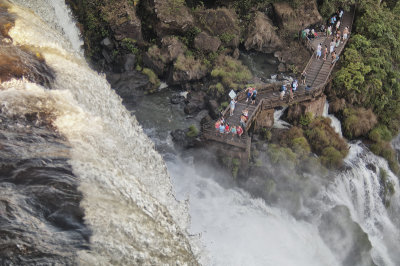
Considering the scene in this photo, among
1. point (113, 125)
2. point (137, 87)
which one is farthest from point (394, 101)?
point (113, 125)

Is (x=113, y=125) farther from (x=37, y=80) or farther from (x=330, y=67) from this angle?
(x=330, y=67)

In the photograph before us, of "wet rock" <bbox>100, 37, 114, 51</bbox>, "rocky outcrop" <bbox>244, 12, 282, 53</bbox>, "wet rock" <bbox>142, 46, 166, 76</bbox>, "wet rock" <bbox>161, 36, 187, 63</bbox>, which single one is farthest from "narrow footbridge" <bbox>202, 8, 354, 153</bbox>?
"wet rock" <bbox>100, 37, 114, 51</bbox>

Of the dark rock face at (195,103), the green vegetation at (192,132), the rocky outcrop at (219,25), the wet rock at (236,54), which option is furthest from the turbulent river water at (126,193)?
the rocky outcrop at (219,25)

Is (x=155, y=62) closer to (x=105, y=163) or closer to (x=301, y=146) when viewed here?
(x=301, y=146)

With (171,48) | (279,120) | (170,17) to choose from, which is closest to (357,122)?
(279,120)

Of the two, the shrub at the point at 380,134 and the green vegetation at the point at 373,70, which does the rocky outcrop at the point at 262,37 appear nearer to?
the green vegetation at the point at 373,70

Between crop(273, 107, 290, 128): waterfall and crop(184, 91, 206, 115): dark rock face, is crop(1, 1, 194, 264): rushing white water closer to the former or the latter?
crop(184, 91, 206, 115): dark rock face
